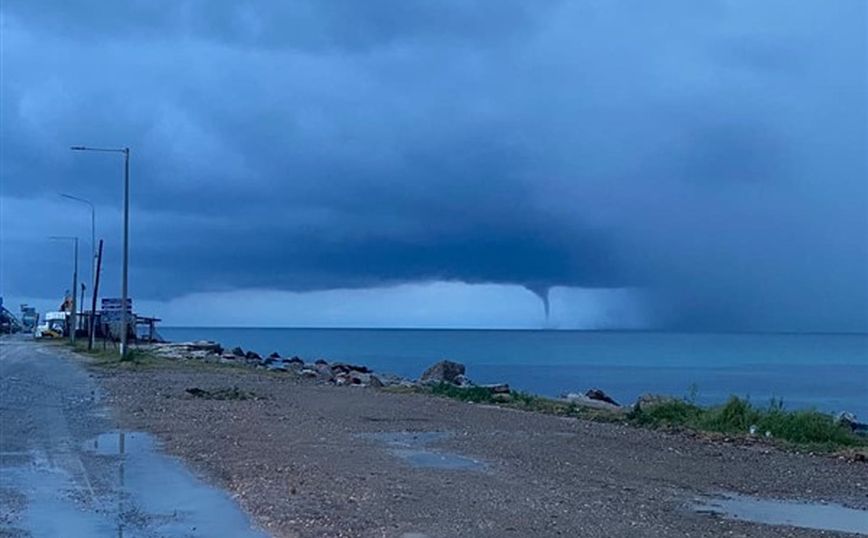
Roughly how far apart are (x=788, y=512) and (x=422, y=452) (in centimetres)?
675

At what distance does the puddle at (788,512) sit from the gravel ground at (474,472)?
0.40 meters

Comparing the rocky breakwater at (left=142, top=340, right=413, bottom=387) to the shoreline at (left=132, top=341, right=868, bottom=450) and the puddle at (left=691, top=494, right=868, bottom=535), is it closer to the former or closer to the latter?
the shoreline at (left=132, top=341, right=868, bottom=450)

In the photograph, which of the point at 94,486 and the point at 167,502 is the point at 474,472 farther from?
the point at 94,486

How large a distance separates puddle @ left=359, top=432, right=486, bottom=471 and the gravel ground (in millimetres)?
255

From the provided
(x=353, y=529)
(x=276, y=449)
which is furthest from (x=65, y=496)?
(x=276, y=449)

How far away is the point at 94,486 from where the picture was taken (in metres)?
15.0

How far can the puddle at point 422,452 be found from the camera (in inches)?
701

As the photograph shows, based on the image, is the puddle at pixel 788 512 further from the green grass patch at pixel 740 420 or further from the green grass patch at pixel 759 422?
the green grass patch at pixel 759 422

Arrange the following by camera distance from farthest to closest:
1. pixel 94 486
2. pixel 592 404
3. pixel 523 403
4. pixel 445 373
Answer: pixel 445 373 < pixel 592 404 < pixel 523 403 < pixel 94 486

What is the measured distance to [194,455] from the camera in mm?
18266

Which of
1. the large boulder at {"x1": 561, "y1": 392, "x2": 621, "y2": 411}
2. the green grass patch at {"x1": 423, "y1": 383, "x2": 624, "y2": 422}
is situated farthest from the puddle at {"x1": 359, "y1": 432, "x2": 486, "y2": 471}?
the large boulder at {"x1": 561, "y1": 392, "x2": 621, "y2": 411}

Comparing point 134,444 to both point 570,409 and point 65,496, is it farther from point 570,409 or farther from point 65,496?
point 570,409

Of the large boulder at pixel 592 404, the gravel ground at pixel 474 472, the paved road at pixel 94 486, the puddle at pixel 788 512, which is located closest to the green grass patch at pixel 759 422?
the gravel ground at pixel 474 472

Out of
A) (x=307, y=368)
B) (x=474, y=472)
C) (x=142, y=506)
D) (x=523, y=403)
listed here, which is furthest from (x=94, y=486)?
(x=307, y=368)
